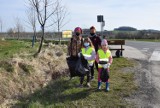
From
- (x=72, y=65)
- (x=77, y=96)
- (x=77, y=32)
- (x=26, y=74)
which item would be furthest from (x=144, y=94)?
(x=26, y=74)

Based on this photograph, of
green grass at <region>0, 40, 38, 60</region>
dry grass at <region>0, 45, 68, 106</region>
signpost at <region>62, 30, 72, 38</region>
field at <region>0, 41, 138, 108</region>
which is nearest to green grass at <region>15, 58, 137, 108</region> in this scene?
field at <region>0, 41, 138, 108</region>

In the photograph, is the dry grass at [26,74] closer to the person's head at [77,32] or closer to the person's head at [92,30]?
the person's head at [77,32]

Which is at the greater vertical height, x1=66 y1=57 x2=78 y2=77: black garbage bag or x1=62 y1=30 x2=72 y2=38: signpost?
x1=62 y1=30 x2=72 y2=38: signpost

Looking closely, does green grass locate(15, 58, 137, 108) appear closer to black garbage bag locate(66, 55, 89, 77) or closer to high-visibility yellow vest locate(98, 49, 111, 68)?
black garbage bag locate(66, 55, 89, 77)

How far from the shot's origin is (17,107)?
700 cm

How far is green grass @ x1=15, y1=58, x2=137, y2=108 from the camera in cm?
686

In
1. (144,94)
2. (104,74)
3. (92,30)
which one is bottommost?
(144,94)

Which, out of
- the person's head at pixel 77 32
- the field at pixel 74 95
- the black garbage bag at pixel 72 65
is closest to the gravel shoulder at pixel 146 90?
the field at pixel 74 95

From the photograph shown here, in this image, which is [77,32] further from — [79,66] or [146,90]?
[146,90]

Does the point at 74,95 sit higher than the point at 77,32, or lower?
lower

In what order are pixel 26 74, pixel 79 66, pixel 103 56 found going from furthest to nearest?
pixel 26 74, pixel 79 66, pixel 103 56

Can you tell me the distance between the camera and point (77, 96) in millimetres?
7391

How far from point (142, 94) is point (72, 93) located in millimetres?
1852

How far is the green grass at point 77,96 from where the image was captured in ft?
22.5
